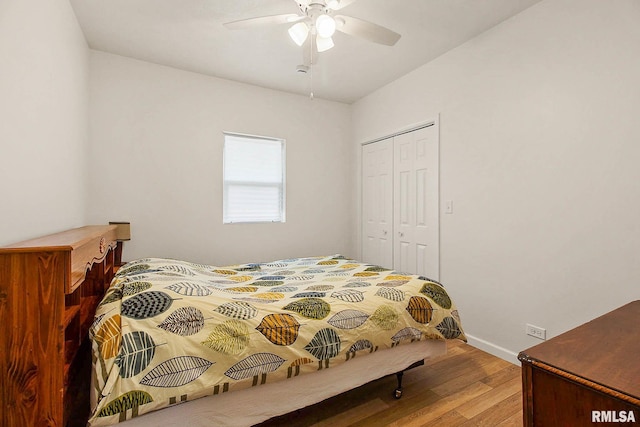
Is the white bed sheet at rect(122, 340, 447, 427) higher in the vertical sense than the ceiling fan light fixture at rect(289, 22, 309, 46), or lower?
lower

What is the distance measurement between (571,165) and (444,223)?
1.11 metres

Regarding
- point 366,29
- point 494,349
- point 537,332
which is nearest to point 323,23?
point 366,29

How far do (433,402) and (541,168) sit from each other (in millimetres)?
1794

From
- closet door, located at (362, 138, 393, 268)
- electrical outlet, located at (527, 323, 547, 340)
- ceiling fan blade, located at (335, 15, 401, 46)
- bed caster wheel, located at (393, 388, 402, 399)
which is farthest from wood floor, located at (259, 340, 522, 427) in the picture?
ceiling fan blade, located at (335, 15, 401, 46)

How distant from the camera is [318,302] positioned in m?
1.76

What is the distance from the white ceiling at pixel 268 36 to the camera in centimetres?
225

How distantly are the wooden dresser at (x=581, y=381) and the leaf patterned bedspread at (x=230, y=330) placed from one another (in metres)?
0.92

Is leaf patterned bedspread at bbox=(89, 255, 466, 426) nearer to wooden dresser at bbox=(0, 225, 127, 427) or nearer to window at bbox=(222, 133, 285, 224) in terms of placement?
wooden dresser at bbox=(0, 225, 127, 427)

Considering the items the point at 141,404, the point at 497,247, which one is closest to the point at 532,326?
the point at 497,247

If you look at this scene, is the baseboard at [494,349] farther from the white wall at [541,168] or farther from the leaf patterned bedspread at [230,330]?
the leaf patterned bedspread at [230,330]

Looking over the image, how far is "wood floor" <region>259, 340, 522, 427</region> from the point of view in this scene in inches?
68.2

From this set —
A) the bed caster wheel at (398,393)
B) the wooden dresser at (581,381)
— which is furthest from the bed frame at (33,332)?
the bed caster wheel at (398,393)

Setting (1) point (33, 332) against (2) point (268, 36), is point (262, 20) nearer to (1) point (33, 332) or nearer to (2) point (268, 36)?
(2) point (268, 36)

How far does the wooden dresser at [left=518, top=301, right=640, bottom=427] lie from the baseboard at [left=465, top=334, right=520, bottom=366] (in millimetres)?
1585
